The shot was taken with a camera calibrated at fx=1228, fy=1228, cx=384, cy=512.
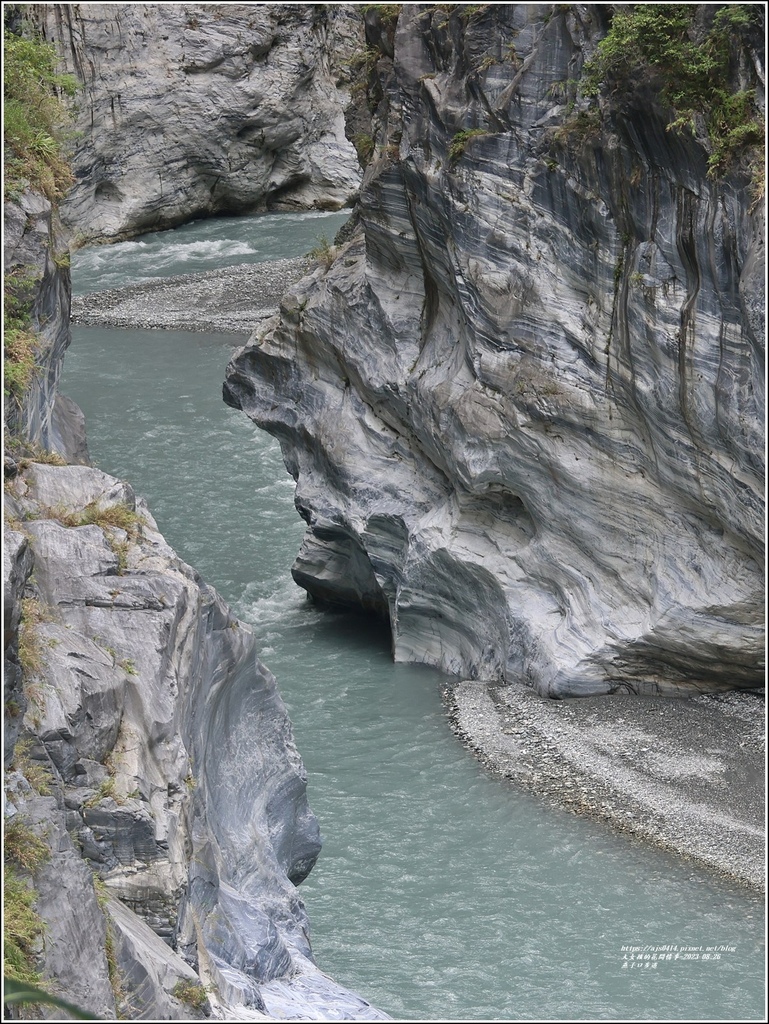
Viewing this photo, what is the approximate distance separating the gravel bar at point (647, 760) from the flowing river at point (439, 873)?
383mm

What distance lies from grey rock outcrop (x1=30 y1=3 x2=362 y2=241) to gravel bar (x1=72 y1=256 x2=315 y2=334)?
772 centimetres

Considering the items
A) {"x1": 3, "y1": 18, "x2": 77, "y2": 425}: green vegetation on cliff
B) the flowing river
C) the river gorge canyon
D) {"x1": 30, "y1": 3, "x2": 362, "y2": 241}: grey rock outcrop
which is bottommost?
the flowing river

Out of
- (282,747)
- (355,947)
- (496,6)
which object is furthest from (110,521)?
(496,6)

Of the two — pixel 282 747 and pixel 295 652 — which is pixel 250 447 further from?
pixel 282 747

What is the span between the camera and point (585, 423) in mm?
20734

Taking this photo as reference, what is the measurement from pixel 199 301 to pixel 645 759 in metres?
31.5

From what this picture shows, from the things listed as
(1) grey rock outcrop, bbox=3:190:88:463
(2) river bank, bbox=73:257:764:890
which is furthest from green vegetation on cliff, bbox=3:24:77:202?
(2) river bank, bbox=73:257:764:890

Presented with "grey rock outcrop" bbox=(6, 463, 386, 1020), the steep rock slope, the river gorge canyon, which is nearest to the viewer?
the steep rock slope

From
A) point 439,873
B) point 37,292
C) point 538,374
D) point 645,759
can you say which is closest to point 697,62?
point 538,374

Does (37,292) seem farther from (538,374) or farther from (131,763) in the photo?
(538,374)

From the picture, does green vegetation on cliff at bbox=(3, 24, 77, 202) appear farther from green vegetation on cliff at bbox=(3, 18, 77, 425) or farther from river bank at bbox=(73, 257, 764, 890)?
river bank at bbox=(73, 257, 764, 890)

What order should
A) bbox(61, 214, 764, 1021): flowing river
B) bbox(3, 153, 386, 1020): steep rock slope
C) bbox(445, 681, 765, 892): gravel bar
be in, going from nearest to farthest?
bbox(3, 153, 386, 1020): steep rock slope < bbox(61, 214, 764, 1021): flowing river < bbox(445, 681, 765, 892): gravel bar

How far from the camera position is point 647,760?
19891 mm

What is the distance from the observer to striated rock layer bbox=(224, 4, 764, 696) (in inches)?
731
